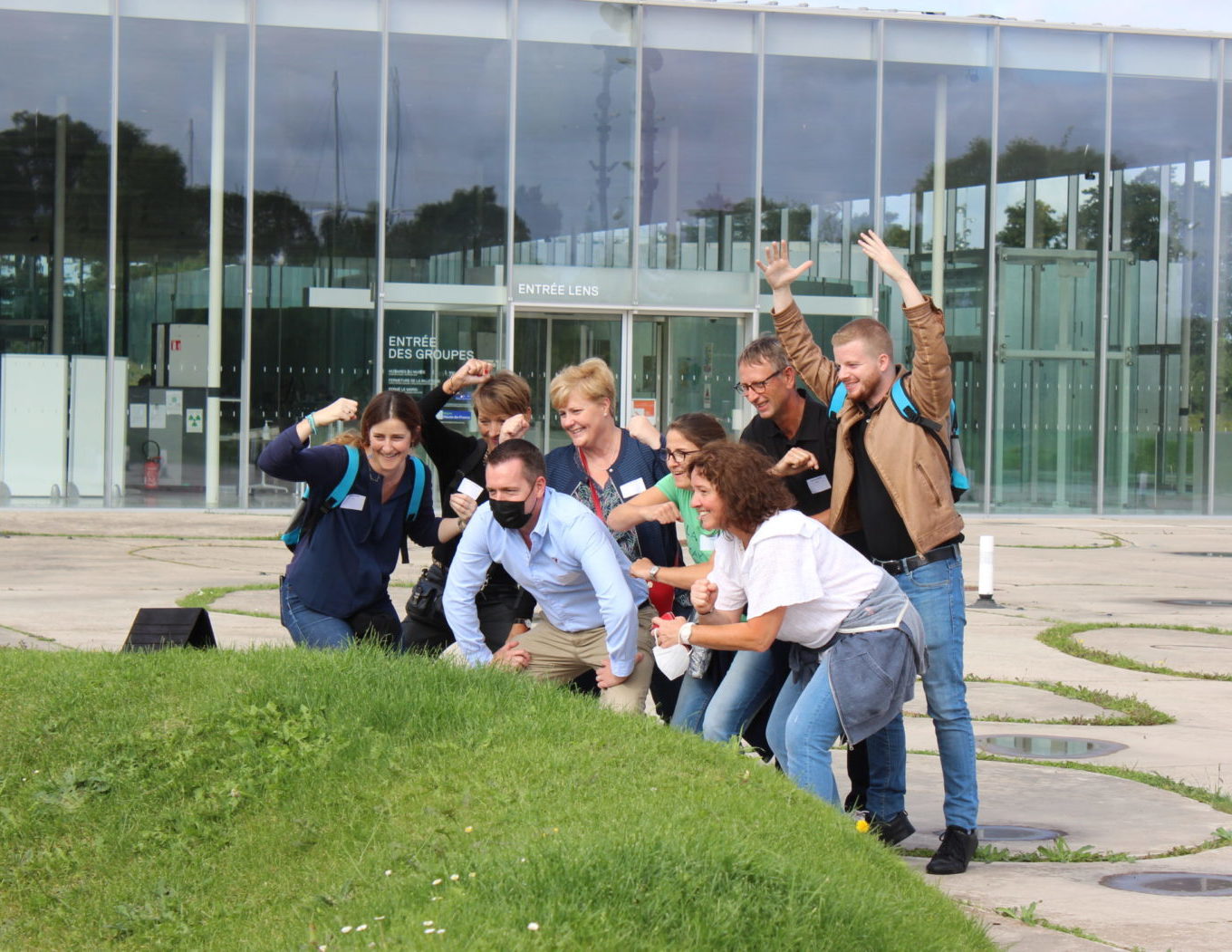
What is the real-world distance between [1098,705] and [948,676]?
12.7ft

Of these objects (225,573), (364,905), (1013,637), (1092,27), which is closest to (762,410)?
(364,905)

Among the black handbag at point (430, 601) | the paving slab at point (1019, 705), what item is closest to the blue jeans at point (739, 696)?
the black handbag at point (430, 601)

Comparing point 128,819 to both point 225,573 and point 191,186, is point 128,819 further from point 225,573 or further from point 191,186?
point 191,186

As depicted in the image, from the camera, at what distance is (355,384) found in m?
23.5

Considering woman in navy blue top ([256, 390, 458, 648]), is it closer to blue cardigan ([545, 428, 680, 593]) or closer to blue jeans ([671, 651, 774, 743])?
blue cardigan ([545, 428, 680, 593])

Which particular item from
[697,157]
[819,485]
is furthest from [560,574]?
[697,157]

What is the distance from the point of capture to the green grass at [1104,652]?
1031 cm

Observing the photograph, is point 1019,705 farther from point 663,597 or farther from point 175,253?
point 175,253

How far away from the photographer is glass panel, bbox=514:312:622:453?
24.3 m

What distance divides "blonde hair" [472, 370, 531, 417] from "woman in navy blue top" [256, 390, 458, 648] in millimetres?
323

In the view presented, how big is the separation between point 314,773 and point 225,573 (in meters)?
9.65

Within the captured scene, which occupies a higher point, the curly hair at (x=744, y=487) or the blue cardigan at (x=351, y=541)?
the curly hair at (x=744, y=487)

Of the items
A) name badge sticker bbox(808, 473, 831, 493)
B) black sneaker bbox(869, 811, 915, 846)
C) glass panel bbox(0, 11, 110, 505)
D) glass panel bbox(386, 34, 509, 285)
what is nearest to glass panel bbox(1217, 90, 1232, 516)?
glass panel bbox(386, 34, 509, 285)

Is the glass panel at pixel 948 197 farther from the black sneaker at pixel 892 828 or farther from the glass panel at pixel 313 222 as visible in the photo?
the black sneaker at pixel 892 828
